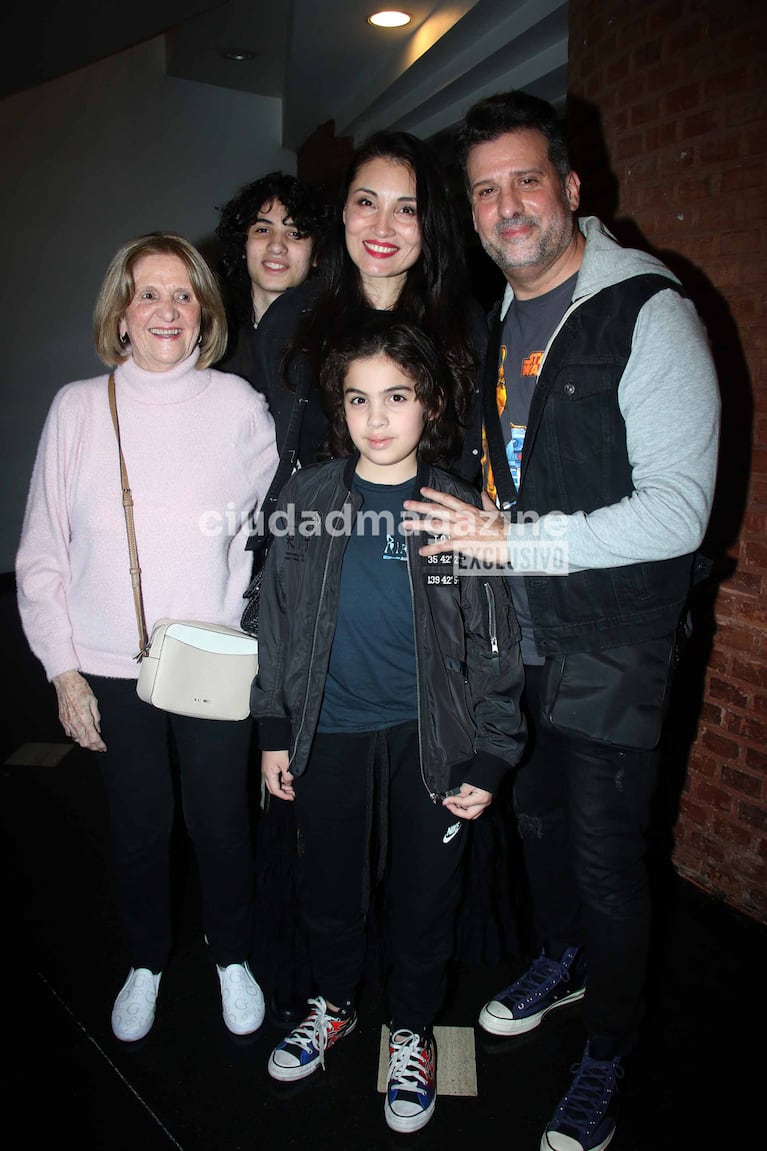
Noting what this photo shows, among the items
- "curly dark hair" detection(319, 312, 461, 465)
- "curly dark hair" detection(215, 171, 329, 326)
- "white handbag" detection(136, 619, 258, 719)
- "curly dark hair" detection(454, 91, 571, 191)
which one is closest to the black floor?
"white handbag" detection(136, 619, 258, 719)

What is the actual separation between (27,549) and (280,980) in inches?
50.5

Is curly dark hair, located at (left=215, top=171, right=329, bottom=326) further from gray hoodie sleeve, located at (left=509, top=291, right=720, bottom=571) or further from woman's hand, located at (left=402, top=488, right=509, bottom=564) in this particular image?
gray hoodie sleeve, located at (left=509, top=291, right=720, bottom=571)

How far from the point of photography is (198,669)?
1.79m

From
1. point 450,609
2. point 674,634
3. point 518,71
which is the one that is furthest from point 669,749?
point 518,71

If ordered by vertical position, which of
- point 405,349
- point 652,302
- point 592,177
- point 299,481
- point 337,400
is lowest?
point 299,481

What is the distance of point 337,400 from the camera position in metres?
1.84

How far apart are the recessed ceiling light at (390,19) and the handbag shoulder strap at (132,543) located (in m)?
3.38

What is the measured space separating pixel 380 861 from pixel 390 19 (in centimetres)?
422

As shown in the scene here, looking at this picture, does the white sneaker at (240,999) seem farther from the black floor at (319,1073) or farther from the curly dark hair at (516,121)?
the curly dark hair at (516,121)

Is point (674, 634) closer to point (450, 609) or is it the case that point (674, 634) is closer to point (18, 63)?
point (450, 609)

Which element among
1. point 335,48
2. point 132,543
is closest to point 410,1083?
point 132,543

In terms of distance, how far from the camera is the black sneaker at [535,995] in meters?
2.08

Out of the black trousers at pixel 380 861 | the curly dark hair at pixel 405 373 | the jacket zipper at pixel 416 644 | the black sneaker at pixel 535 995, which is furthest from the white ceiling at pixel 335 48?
the black sneaker at pixel 535 995

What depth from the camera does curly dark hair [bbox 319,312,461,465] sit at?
168cm
